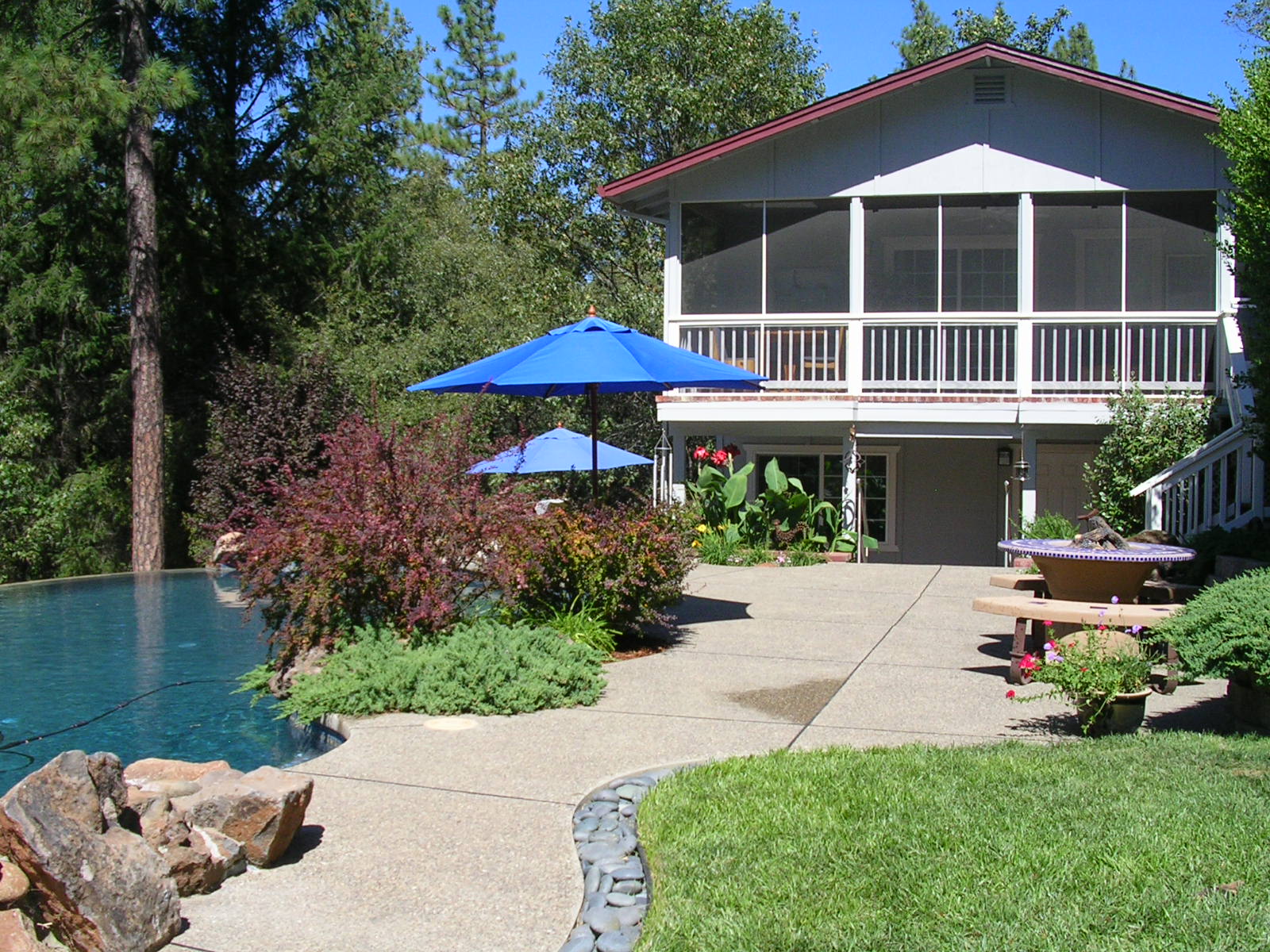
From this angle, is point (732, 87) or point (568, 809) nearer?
point (568, 809)

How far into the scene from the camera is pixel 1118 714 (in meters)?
6.50

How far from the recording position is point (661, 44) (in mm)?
27188

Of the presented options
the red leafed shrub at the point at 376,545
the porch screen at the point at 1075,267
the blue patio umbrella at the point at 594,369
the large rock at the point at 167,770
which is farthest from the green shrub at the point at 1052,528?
the large rock at the point at 167,770

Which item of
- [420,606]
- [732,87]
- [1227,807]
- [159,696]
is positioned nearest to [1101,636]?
[1227,807]

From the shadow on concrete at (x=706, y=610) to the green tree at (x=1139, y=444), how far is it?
574 cm

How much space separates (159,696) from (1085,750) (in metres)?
6.38

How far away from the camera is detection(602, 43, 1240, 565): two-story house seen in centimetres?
1598

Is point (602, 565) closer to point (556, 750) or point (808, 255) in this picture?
point (556, 750)

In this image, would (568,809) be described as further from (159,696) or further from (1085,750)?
(159,696)

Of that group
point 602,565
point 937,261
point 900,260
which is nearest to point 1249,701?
point 602,565

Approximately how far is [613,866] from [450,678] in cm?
305

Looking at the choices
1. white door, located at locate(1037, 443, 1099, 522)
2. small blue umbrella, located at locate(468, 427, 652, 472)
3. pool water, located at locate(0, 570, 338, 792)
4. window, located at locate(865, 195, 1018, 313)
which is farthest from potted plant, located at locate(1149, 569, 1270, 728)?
white door, located at locate(1037, 443, 1099, 522)

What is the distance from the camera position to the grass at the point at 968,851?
12.6ft

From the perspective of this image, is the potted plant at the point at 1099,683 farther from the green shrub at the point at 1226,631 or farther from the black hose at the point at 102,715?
the black hose at the point at 102,715
